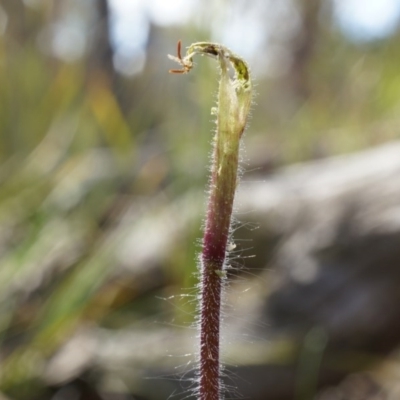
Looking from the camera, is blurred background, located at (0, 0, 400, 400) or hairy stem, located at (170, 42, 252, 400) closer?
hairy stem, located at (170, 42, 252, 400)

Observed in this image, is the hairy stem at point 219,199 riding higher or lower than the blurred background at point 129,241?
lower

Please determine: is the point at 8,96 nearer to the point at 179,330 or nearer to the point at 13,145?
the point at 13,145

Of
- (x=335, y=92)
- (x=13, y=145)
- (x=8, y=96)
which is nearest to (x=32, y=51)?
(x=8, y=96)

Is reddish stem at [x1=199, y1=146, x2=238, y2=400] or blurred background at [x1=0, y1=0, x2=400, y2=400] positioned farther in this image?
blurred background at [x1=0, y1=0, x2=400, y2=400]

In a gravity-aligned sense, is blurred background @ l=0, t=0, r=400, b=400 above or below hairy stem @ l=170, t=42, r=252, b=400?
above

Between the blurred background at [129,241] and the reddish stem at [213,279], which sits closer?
the reddish stem at [213,279]

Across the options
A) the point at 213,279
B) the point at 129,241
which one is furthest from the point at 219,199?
the point at 129,241

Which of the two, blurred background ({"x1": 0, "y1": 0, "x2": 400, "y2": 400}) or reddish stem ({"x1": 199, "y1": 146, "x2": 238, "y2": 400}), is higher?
blurred background ({"x1": 0, "y1": 0, "x2": 400, "y2": 400})

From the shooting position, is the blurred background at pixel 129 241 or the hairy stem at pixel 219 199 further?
the blurred background at pixel 129 241
